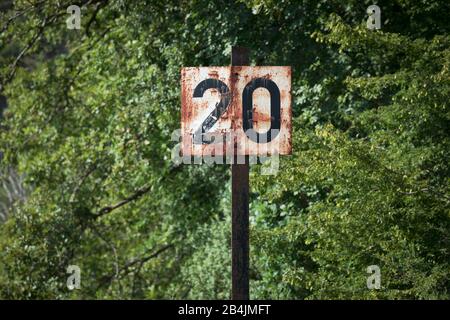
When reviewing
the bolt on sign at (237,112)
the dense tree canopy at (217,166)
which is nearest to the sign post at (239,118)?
the bolt on sign at (237,112)

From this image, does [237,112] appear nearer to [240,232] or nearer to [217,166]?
[240,232]

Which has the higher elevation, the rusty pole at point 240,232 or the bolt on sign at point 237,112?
the bolt on sign at point 237,112

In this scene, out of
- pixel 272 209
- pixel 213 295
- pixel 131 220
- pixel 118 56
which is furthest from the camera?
pixel 131 220

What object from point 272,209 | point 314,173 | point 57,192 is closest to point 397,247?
point 314,173

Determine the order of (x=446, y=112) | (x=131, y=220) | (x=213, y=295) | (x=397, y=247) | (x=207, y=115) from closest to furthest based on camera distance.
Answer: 1. (x=207, y=115)
2. (x=397, y=247)
3. (x=446, y=112)
4. (x=213, y=295)
5. (x=131, y=220)

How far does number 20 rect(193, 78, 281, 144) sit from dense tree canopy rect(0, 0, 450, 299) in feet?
5.66

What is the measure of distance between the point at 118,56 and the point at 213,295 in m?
3.45

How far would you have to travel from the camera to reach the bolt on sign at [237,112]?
594 cm

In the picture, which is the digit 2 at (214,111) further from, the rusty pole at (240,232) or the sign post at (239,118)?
the rusty pole at (240,232)

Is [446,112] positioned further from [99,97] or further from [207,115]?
[99,97]

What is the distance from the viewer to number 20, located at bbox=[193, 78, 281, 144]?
5.94 m

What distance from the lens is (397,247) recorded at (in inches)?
310

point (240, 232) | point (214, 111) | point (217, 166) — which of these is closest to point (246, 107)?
point (214, 111)

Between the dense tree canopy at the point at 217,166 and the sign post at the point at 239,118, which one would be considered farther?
the dense tree canopy at the point at 217,166
